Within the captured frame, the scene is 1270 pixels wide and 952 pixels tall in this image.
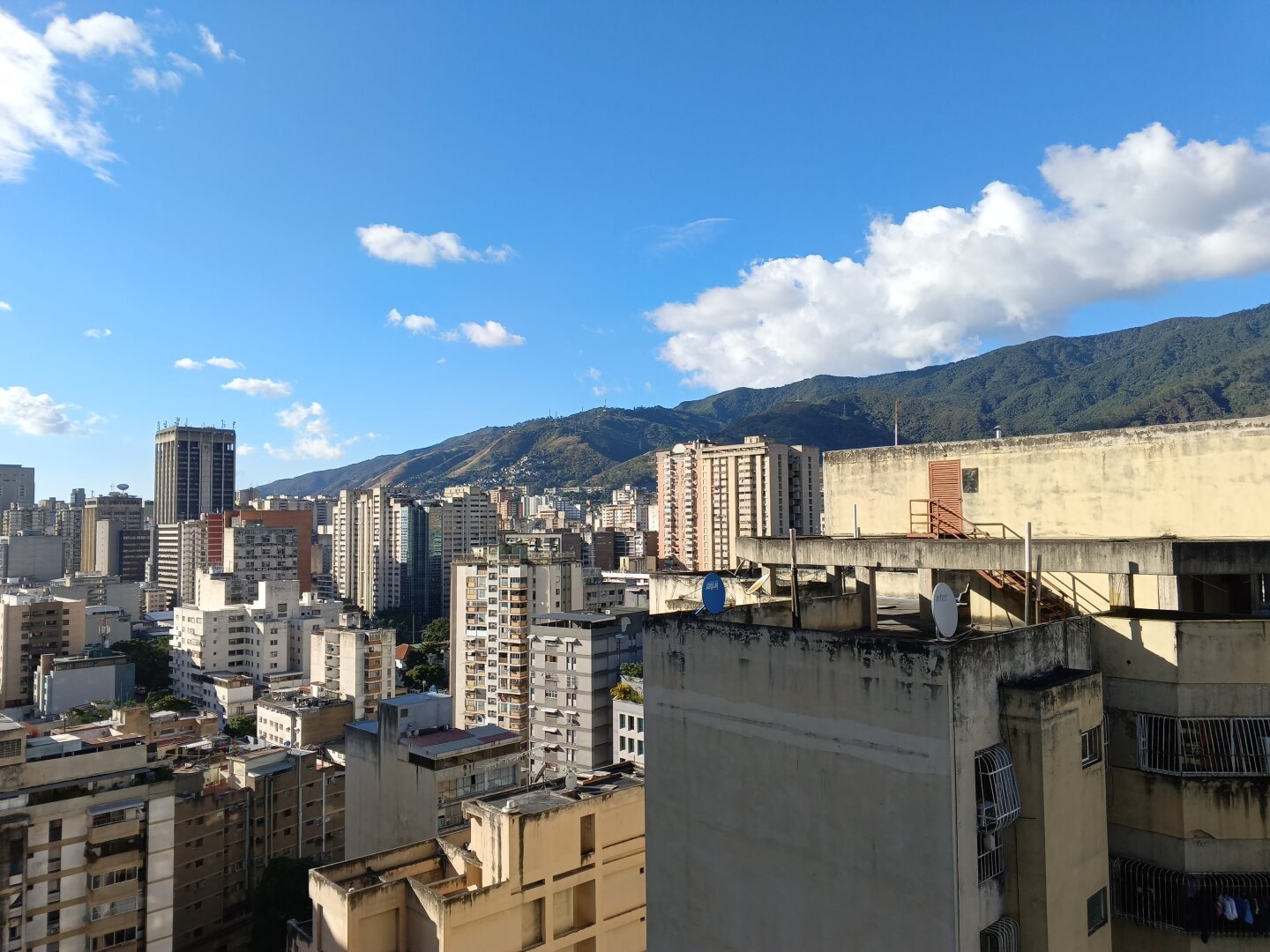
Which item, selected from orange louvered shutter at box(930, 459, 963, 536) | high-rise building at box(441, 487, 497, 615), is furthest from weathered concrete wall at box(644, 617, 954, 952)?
high-rise building at box(441, 487, 497, 615)

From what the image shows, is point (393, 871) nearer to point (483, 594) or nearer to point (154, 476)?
point (483, 594)

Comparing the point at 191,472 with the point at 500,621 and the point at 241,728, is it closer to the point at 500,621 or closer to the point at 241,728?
the point at 241,728

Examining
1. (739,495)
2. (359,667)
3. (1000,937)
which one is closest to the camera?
(1000,937)

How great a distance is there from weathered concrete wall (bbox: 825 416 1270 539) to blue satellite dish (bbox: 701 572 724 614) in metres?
5.43

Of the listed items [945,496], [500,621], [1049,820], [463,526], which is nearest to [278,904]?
[500,621]

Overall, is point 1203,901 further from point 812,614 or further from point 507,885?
point 507,885

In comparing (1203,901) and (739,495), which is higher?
(739,495)

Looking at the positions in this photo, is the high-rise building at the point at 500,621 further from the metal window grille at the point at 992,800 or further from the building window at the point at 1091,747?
the metal window grille at the point at 992,800

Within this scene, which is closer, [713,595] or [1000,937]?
[1000,937]

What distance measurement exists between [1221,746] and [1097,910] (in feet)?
7.75

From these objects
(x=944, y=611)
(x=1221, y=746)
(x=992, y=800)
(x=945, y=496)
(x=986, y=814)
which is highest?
(x=945, y=496)

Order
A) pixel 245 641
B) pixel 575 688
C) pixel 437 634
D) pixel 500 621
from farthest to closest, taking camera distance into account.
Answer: pixel 437 634 → pixel 245 641 → pixel 500 621 → pixel 575 688

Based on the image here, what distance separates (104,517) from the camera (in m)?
154

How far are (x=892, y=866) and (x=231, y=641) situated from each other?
8380 cm
